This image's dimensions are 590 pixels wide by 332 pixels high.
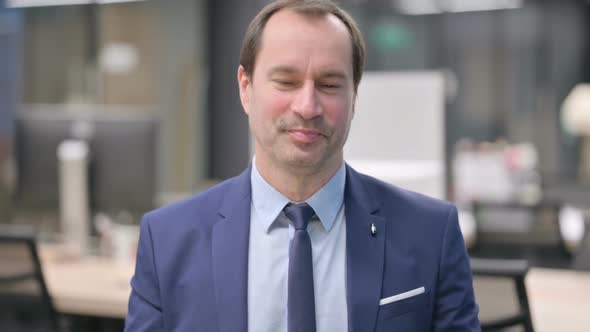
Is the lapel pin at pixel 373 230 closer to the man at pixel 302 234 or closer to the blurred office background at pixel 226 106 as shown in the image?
the man at pixel 302 234

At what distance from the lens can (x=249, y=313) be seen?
1.40m

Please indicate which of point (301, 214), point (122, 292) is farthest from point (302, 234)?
point (122, 292)

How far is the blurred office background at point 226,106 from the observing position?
367 cm

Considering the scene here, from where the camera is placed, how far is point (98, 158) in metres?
3.59

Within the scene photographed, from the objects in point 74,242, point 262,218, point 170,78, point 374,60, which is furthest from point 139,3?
point 262,218

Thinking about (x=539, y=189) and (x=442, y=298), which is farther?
(x=539, y=189)

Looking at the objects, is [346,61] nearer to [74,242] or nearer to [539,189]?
[74,242]

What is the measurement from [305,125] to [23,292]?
1.93 metres

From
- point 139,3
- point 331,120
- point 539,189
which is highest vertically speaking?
point 139,3

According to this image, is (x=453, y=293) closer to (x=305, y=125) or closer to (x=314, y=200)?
(x=314, y=200)

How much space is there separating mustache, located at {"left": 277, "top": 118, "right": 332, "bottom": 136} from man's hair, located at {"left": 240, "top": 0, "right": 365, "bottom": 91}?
0.13m

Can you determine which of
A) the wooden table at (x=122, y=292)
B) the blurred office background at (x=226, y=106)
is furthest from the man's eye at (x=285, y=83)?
the blurred office background at (x=226, y=106)

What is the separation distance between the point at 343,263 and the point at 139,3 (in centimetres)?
693

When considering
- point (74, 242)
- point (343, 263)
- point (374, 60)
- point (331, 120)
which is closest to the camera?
point (331, 120)
